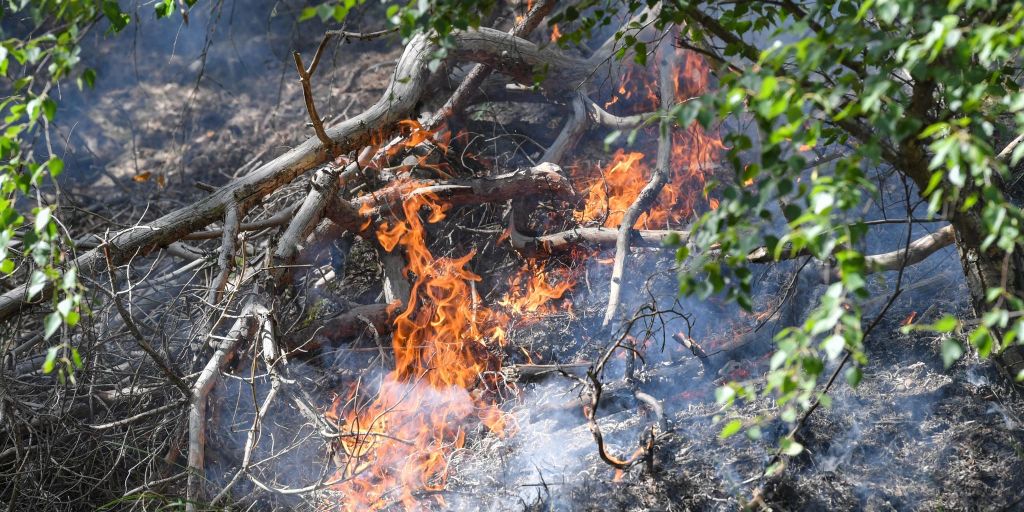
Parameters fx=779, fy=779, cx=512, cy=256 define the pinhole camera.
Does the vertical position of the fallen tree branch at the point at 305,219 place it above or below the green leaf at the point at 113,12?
below

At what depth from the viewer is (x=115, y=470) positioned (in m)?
4.07

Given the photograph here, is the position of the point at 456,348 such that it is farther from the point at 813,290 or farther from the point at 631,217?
the point at 813,290

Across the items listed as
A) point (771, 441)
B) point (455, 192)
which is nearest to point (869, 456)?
point (771, 441)

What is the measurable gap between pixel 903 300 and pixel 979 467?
1260 millimetres

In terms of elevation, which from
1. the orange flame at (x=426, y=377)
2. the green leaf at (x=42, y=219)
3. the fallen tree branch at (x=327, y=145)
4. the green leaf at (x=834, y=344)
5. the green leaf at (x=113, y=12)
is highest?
the green leaf at (x=113, y=12)

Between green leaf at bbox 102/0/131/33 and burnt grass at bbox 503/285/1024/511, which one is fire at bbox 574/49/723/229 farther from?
green leaf at bbox 102/0/131/33

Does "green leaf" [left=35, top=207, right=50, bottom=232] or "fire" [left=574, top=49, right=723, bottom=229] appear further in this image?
"fire" [left=574, top=49, right=723, bottom=229]

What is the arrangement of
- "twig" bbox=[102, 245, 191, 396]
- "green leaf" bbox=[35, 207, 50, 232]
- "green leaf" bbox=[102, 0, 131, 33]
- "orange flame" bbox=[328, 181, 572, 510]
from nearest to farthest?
"green leaf" bbox=[35, 207, 50, 232]
"green leaf" bbox=[102, 0, 131, 33]
"twig" bbox=[102, 245, 191, 396]
"orange flame" bbox=[328, 181, 572, 510]

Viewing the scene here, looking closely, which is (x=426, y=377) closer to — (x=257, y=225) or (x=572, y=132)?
(x=257, y=225)

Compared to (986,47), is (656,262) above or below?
below

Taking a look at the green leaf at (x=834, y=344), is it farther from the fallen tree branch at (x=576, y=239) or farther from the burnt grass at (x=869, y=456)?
the fallen tree branch at (x=576, y=239)

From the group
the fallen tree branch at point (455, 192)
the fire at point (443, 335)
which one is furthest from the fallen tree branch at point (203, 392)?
the fallen tree branch at point (455, 192)

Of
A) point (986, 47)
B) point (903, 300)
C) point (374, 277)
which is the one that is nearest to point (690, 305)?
point (903, 300)

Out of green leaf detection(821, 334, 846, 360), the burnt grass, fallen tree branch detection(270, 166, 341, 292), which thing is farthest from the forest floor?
green leaf detection(821, 334, 846, 360)
